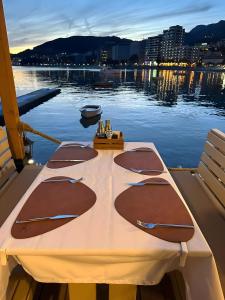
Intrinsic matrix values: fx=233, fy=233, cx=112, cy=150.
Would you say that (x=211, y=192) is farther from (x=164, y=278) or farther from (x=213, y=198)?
(x=164, y=278)

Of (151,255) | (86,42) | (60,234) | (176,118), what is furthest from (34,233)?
(86,42)

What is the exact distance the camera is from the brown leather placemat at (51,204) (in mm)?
1470

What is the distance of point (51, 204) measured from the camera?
68.0 inches

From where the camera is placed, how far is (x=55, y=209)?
167 cm

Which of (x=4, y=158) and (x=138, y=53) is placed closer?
(x=4, y=158)

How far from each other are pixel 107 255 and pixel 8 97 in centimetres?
336

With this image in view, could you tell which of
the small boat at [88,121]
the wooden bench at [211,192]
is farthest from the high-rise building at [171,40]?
the wooden bench at [211,192]

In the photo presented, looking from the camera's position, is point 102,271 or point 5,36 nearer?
point 102,271

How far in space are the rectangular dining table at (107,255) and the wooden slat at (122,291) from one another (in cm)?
33

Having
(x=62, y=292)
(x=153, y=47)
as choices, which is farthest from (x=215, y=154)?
(x=153, y=47)

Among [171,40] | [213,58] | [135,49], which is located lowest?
[213,58]

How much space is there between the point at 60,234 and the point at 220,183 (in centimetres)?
194

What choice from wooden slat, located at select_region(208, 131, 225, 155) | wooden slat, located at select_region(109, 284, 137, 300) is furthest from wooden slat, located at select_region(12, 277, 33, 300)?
wooden slat, located at select_region(208, 131, 225, 155)

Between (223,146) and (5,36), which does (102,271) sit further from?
(5,36)
